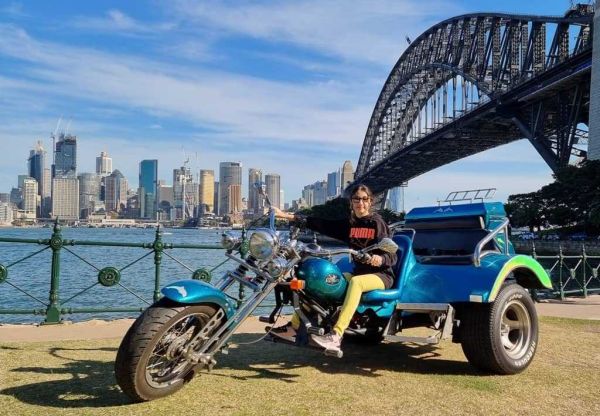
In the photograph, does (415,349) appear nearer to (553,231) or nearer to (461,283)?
(461,283)

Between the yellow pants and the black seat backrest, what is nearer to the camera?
the yellow pants

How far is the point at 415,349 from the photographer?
605 cm

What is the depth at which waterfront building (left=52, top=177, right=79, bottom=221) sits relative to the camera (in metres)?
128

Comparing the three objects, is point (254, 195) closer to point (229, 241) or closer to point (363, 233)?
point (229, 241)

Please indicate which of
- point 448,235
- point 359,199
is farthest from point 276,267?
point 448,235

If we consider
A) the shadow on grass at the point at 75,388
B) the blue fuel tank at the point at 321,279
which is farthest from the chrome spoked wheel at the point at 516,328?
the shadow on grass at the point at 75,388

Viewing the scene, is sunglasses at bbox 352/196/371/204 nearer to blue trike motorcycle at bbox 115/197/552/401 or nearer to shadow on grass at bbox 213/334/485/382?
blue trike motorcycle at bbox 115/197/552/401

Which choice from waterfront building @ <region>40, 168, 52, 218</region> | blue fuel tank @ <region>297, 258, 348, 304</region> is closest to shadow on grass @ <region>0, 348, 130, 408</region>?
blue fuel tank @ <region>297, 258, 348, 304</region>

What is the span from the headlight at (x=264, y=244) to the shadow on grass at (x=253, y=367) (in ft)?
3.52

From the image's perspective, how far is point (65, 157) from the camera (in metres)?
174

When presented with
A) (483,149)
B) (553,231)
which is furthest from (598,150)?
(483,149)

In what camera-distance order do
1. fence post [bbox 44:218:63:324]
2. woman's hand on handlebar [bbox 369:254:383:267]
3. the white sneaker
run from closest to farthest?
the white sneaker, woman's hand on handlebar [bbox 369:254:383:267], fence post [bbox 44:218:63:324]

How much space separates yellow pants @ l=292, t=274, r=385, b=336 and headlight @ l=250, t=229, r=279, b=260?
740 millimetres

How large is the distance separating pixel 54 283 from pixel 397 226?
4379 millimetres
